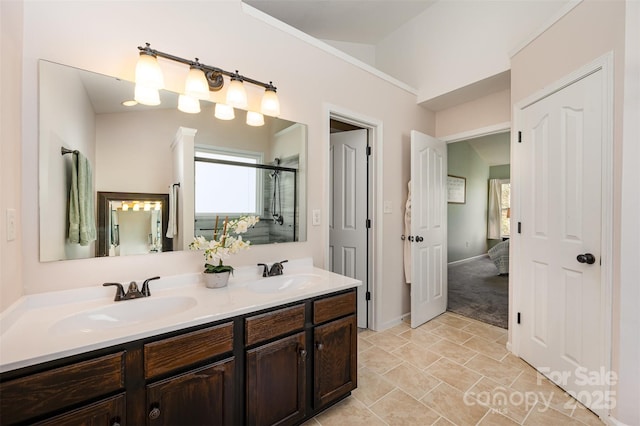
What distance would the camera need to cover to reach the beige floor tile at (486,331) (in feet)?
8.55

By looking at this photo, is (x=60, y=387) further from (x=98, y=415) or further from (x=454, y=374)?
(x=454, y=374)

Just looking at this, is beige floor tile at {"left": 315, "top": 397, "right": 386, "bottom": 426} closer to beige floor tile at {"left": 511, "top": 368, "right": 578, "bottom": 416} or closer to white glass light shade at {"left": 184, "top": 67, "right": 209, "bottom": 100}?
beige floor tile at {"left": 511, "top": 368, "right": 578, "bottom": 416}

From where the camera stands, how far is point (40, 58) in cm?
124

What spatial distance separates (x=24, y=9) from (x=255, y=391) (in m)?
2.05

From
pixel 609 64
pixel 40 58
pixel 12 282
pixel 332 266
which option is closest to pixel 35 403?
pixel 12 282

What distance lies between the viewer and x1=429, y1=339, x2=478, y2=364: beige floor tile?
2.22 metres

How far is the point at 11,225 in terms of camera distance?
3.62 ft

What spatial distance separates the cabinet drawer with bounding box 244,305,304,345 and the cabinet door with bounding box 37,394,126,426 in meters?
0.49

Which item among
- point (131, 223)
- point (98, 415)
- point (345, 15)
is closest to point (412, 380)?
point (98, 415)

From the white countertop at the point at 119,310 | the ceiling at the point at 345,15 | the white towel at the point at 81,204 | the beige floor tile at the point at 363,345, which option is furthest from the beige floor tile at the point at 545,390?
the ceiling at the point at 345,15

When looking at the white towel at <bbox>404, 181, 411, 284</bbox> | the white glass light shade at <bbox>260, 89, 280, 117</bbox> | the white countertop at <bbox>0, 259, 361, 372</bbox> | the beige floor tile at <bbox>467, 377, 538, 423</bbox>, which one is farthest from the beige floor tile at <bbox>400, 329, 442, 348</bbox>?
the white glass light shade at <bbox>260, 89, 280, 117</bbox>

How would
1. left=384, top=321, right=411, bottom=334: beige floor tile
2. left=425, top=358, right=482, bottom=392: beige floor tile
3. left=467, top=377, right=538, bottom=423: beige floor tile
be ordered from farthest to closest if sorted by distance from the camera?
left=384, top=321, right=411, bottom=334: beige floor tile, left=425, top=358, right=482, bottom=392: beige floor tile, left=467, top=377, right=538, bottom=423: beige floor tile

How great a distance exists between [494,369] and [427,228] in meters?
1.35

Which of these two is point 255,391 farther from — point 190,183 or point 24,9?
point 24,9
